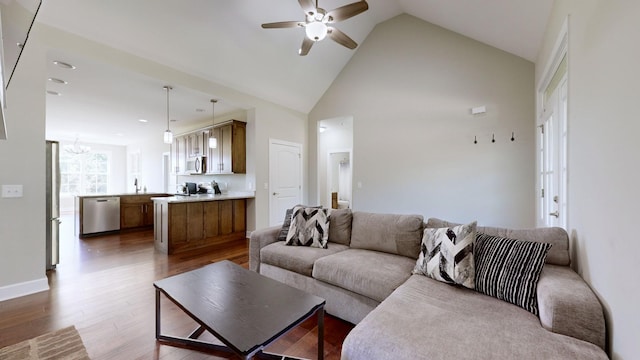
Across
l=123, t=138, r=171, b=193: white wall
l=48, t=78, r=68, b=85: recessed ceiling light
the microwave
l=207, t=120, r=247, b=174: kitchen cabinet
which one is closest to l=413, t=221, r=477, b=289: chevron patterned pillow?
l=207, t=120, r=247, b=174: kitchen cabinet

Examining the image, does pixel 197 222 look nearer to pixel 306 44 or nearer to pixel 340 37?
pixel 306 44

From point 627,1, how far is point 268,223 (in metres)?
5.01

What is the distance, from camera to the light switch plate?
238 cm

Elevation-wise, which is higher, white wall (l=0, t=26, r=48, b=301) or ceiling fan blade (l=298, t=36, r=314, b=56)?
ceiling fan blade (l=298, t=36, r=314, b=56)

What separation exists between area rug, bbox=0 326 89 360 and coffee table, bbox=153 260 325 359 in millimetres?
501

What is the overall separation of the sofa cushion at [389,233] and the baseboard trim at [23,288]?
10.7ft

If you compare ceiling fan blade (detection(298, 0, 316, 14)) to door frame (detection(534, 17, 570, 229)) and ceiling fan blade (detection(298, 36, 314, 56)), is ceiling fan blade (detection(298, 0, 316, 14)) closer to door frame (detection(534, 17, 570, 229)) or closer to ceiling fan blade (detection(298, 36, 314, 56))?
ceiling fan blade (detection(298, 36, 314, 56))

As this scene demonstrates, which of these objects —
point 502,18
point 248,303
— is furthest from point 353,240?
point 502,18

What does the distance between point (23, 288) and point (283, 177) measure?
383cm

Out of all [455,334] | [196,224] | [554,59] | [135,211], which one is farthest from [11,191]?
[554,59]

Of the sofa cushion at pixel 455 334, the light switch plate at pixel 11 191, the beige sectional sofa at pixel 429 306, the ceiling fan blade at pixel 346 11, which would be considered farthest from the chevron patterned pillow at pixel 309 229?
the light switch plate at pixel 11 191

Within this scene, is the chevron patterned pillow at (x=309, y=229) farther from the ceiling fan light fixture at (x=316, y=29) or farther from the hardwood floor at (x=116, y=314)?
the ceiling fan light fixture at (x=316, y=29)

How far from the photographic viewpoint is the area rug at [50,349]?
1.62 meters

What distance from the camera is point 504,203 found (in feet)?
12.0
